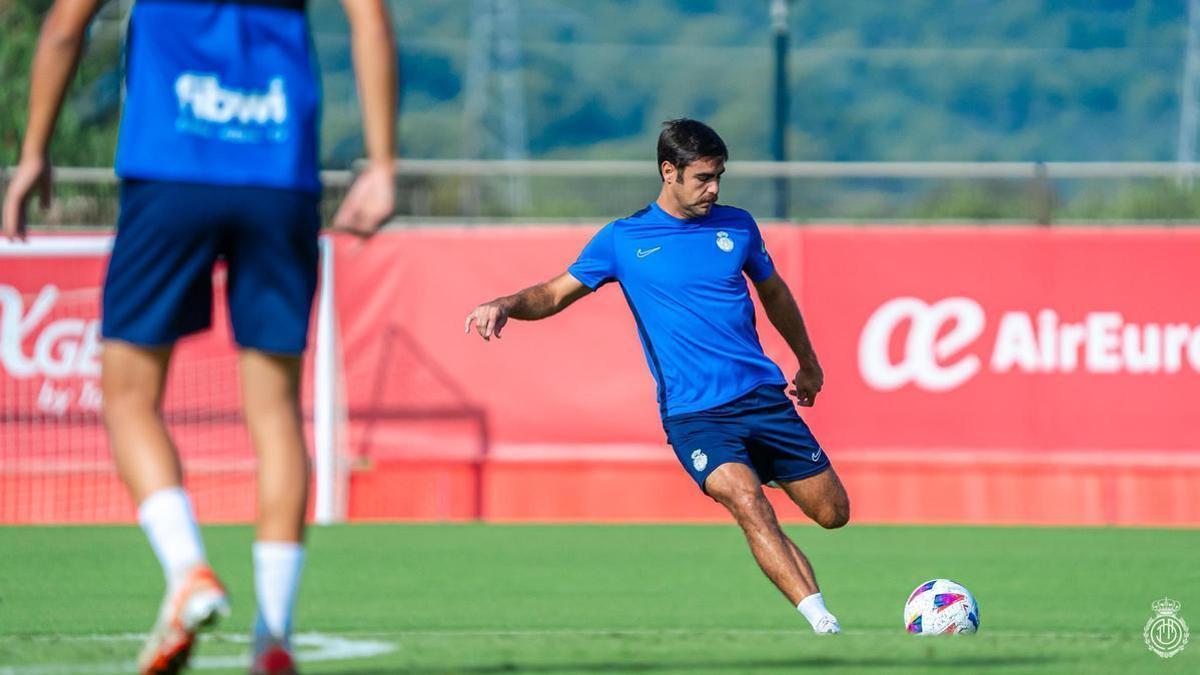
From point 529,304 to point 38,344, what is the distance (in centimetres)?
755

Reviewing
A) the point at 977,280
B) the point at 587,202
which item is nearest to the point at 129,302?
the point at 977,280

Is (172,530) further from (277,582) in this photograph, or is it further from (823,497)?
(823,497)

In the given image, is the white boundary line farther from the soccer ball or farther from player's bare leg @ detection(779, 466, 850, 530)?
player's bare leg @ detection(779, 466, 850, 530)

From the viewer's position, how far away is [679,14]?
144375 mm

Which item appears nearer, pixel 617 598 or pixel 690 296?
pixel 690 296

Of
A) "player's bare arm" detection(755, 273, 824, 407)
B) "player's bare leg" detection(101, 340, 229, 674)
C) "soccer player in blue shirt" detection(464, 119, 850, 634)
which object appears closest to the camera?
"player's bare leg" detection(101, 340, 229, 674)

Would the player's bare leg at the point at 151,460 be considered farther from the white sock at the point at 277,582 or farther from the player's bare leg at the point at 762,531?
the player's bare leg at the point at 762,531

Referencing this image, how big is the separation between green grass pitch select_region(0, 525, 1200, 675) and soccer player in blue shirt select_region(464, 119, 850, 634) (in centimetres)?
73

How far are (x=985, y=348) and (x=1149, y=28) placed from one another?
13301cm

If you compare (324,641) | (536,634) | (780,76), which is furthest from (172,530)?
(780,76)

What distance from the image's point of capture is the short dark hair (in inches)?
323

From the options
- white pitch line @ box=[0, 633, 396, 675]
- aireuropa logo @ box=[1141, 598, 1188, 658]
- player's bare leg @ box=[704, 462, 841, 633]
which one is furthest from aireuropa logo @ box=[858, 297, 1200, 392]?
white pitch line @ box=[0, 633, 396, 675]

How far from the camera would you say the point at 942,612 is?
8008mm

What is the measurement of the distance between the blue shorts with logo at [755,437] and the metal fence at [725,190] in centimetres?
286
